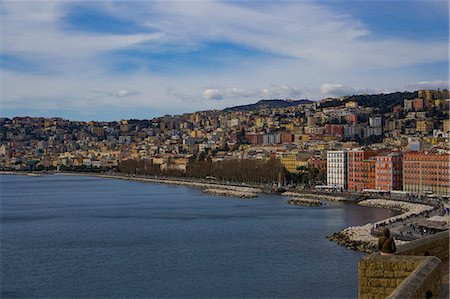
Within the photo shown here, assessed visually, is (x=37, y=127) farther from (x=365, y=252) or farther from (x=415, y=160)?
(x=365, y=252)

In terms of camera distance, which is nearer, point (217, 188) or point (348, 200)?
point (348, 200)

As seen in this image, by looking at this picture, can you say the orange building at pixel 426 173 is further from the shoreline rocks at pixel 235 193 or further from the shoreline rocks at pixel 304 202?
the shoreline rocks at pixel 235 193

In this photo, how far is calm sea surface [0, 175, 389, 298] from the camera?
7242 millimetres

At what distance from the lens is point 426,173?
17.5m

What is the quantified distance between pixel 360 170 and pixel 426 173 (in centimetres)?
270

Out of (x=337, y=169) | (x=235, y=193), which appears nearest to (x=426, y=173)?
(x=337, y=169)

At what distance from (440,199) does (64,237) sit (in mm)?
8729

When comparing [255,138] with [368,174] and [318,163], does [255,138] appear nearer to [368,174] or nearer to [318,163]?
[318,163]

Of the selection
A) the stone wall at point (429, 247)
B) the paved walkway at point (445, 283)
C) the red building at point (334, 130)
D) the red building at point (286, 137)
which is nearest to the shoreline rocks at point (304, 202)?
the stone wall at point (429, 247)

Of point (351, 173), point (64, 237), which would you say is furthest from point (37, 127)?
point (64, 237)

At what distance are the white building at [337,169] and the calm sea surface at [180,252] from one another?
4431 millimetres

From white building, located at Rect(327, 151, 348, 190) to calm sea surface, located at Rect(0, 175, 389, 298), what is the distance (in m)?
4.43

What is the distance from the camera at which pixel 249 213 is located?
49.2 feet

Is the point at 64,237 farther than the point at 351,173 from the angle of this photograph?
No
